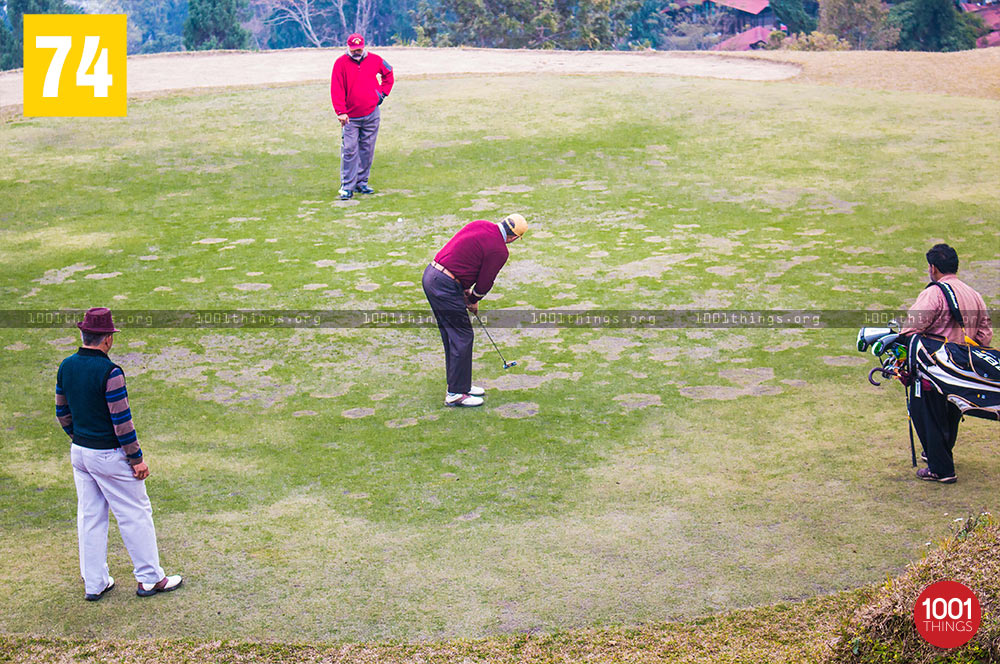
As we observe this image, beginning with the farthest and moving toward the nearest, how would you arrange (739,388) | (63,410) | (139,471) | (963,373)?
1. (739,388)
2. (963,373)
3. (63,410)
4. (139,471)

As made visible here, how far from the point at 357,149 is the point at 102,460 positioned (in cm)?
982

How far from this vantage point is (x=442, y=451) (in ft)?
26.8

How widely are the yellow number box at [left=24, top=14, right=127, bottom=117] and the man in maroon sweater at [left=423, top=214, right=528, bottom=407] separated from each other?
1337cm

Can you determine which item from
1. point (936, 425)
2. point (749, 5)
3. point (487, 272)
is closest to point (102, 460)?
point (487, 272)

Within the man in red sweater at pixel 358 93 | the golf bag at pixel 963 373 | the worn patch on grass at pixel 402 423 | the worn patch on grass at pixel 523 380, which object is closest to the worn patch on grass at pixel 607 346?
the worn patch on grass at pixel 523 380

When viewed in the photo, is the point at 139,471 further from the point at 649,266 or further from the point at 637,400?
the point at 649,266

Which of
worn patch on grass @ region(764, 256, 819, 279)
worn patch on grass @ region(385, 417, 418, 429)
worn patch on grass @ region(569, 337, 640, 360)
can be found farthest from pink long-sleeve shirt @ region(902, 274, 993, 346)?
worn patch on grass @ region(764, 256, 819, 279)

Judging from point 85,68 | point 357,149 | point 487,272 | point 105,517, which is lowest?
point 105,517

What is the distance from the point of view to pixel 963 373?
6.86m

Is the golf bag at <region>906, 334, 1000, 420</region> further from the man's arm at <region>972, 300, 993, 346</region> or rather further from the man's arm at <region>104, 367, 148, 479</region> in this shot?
the man's arm at <region>104, 367, 148, 479</region>

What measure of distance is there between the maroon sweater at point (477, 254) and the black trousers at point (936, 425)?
3.38 metres

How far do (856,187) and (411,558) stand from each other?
11036mm

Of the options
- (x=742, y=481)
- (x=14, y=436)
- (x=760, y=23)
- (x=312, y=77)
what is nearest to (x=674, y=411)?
(x=742, y=481)

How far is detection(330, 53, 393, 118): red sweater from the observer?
14406 millimetres
